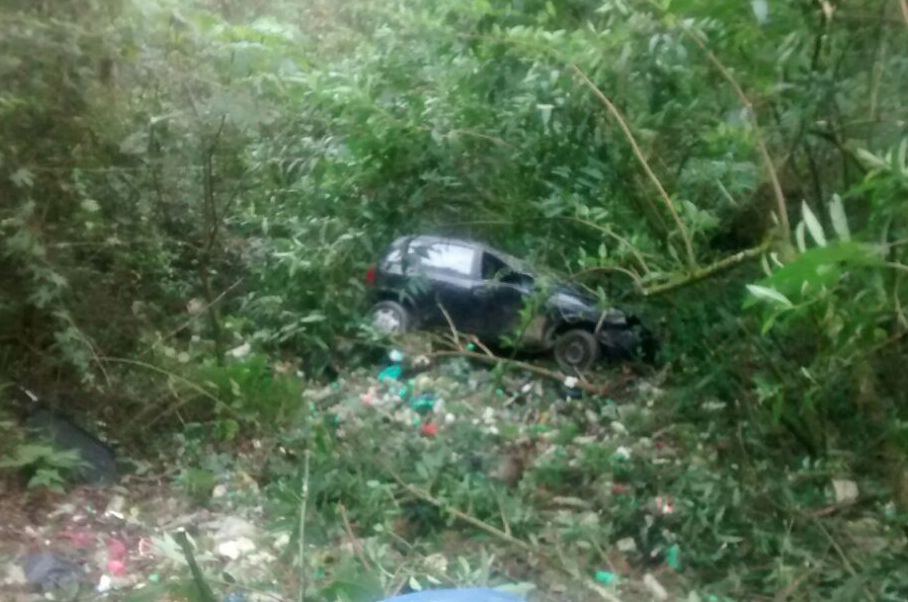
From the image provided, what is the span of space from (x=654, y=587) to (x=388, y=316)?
1146 mm

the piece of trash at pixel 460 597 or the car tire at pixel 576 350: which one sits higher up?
the piece of trash at pixel 460 597

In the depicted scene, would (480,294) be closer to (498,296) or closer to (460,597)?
(498,296)

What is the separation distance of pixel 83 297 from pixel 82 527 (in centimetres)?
64

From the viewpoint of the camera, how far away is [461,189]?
98.1 inches

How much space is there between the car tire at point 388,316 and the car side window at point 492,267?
0.99 ft

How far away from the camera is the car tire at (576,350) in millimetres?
2723

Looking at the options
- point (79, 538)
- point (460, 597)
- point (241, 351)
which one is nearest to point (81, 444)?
point (79, 538)

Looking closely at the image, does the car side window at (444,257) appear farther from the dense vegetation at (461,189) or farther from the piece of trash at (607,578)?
the piece of trash at (607,578)

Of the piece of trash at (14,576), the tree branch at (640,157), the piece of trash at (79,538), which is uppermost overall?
the tree branch at (640,157)

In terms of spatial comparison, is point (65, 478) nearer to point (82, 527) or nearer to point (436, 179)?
point (82, 527)

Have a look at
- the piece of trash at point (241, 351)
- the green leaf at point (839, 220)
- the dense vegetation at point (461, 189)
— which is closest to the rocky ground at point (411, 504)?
the dense vegetation at point (461, 189)

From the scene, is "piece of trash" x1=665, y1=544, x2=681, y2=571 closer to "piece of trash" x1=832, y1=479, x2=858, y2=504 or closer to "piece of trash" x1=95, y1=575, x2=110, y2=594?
"piece of trash" x1=832, y1=479, x2=858, y2=504

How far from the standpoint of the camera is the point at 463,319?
282cm

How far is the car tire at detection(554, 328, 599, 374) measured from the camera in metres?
2.72
